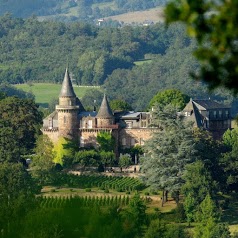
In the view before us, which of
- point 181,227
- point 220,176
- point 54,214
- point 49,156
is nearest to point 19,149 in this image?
point 49,156

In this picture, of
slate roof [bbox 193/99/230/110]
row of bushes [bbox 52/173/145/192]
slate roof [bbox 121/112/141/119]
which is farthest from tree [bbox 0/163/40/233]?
slate roof [bbox 193/99/230/110]

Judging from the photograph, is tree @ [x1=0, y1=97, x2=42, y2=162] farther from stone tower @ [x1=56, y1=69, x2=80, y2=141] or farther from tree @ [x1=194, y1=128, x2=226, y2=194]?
tree @ [x1=194, y1=128, x2=226, y2=194]

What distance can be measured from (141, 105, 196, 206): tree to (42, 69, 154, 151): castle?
723 cm

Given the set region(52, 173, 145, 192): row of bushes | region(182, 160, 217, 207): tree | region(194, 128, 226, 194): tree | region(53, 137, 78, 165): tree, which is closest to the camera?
region(182, 160, 217, 207): tree

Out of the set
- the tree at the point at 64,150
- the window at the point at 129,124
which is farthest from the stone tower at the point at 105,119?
the tree at the point at 64,150

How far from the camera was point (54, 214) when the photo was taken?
45.0 m

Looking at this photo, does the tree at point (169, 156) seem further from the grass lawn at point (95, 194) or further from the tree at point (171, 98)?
Result: the tree at point (171, 98)

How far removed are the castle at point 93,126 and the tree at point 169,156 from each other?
723 centimetres

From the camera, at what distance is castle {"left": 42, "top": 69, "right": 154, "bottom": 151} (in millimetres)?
75250

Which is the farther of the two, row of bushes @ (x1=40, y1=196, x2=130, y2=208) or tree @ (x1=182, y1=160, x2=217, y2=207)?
tree @ (x1=182, y1=160, x2=217, y2=207)

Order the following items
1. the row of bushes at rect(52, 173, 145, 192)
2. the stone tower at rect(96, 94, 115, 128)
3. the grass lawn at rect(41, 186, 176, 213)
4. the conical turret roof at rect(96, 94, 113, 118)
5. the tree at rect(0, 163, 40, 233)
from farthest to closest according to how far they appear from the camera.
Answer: the conical turret roof at rect(96, 94, 113, 118)
the stone tower at rect(96, 94, 115, 128)
the row of bushes at rect(52, 173, 145, 192)
the grass lawn at rect(41, 186, 176, 213)
the tree at rect(0, 163, 40, 233)

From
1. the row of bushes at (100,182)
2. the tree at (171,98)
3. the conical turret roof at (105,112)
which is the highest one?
the tree at (171,98)

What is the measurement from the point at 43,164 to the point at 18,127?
1037 cm

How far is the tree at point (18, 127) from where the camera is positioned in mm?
71688
